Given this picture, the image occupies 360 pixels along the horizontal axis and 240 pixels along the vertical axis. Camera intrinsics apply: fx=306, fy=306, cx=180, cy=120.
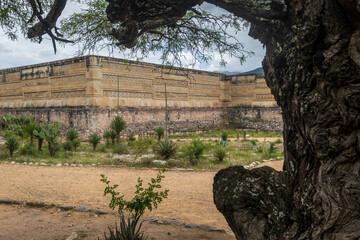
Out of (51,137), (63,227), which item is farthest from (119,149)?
(63,227)

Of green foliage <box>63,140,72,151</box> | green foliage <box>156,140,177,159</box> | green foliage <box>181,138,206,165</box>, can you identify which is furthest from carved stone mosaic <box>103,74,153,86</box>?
green foliage <box>181,138,206,165</box>

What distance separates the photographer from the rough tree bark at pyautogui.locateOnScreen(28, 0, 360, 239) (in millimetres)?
1943

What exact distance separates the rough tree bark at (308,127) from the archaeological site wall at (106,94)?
31.3 ft

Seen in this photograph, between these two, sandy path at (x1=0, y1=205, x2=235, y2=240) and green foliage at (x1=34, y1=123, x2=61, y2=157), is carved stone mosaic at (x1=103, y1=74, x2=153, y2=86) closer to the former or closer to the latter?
green foliage at (x1=34, y1=123, x2=61, y2=157)

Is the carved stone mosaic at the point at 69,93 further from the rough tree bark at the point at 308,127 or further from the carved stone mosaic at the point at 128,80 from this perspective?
the rough tree bark at the point at 308,127

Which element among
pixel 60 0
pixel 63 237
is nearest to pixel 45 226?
pixel 63 237

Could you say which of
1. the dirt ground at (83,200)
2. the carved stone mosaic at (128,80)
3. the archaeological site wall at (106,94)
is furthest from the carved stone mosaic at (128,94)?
the dirt ground at (83,200)

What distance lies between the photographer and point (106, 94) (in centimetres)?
1489

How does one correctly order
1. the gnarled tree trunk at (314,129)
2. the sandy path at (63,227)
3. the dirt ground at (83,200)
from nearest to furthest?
1. the gnarled tree trunk at (314,129)
2. the sandy path at (63,227)
3. the dirt ground at (83,200)

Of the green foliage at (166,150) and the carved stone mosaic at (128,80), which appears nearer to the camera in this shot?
the green foliage at (166,150)

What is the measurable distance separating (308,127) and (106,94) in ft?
44.4

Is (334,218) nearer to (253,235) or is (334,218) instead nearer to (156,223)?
(253,235)

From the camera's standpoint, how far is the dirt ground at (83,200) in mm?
4501

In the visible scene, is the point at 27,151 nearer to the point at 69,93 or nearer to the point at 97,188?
the point at 69,93
